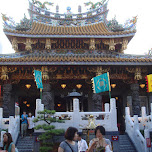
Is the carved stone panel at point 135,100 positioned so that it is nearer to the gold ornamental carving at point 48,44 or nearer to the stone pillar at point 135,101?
the stone pillar at point 135,101

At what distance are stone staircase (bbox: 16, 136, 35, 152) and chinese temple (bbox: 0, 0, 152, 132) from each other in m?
2.50

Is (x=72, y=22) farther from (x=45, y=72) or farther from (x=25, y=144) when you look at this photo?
(x=25, y=144)

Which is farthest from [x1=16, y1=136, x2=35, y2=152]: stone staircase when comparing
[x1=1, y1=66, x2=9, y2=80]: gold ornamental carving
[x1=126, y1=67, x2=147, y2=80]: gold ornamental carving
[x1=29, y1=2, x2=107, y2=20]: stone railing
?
[x1=29, y1=2, x2=107, y2=20]: stone railing

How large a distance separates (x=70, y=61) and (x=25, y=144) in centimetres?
550

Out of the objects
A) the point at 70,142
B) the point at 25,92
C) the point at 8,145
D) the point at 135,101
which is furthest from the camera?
the point at 25,92

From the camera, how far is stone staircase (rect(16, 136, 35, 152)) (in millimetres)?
11117

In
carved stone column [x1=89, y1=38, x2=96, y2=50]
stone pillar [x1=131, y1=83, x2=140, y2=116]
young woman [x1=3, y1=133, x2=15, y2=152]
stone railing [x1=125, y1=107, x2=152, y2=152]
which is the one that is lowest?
stone railing [x1=125, y1=107, x2=152, y2=152]

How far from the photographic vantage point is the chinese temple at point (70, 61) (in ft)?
48.6

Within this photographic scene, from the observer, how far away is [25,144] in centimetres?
1158

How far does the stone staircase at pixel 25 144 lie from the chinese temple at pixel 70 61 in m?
2.50

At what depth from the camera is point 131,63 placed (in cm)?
1484

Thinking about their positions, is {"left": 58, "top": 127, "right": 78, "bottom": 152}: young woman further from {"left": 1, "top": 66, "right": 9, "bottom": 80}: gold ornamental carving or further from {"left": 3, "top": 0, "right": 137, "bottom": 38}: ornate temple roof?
{"left": 3, "top": 0, "right": 137, "bottom": 38}: ornate temple roof

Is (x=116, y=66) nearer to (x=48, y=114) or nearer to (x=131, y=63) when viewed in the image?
(x=131, y=63)

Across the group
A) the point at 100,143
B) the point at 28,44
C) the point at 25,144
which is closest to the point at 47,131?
the point at 25,144
